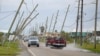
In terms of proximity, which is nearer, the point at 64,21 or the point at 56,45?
the point at 56,45

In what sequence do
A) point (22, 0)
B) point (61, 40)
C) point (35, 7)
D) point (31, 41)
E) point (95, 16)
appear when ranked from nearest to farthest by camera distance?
1. point (22, 0)
2. point (35, 7)
3. point (95, 16)
4. point (61, 40)
5. point (31, 41)

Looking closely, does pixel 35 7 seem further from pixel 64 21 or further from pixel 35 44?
pixel 64 21

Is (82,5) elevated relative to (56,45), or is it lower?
elevated

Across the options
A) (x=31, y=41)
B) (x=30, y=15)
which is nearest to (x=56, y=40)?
(x=31, y=41)

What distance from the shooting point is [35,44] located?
→ 72.6 metres

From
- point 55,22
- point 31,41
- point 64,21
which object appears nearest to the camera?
point 31,41

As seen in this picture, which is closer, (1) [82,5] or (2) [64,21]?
(1) [82,5]

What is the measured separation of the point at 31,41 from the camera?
71.9 metres

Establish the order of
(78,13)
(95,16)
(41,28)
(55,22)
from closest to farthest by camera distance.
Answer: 1. (95,16)
2. (78,13)
3. (55,22)
4. (41,28)

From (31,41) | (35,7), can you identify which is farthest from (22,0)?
(31,41)

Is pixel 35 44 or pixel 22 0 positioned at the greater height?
pixel 22 0

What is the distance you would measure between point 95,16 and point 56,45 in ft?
30.0

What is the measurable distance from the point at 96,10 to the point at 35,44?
54.6 feet

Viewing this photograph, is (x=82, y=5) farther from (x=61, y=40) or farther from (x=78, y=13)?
(x=61, y=40)
